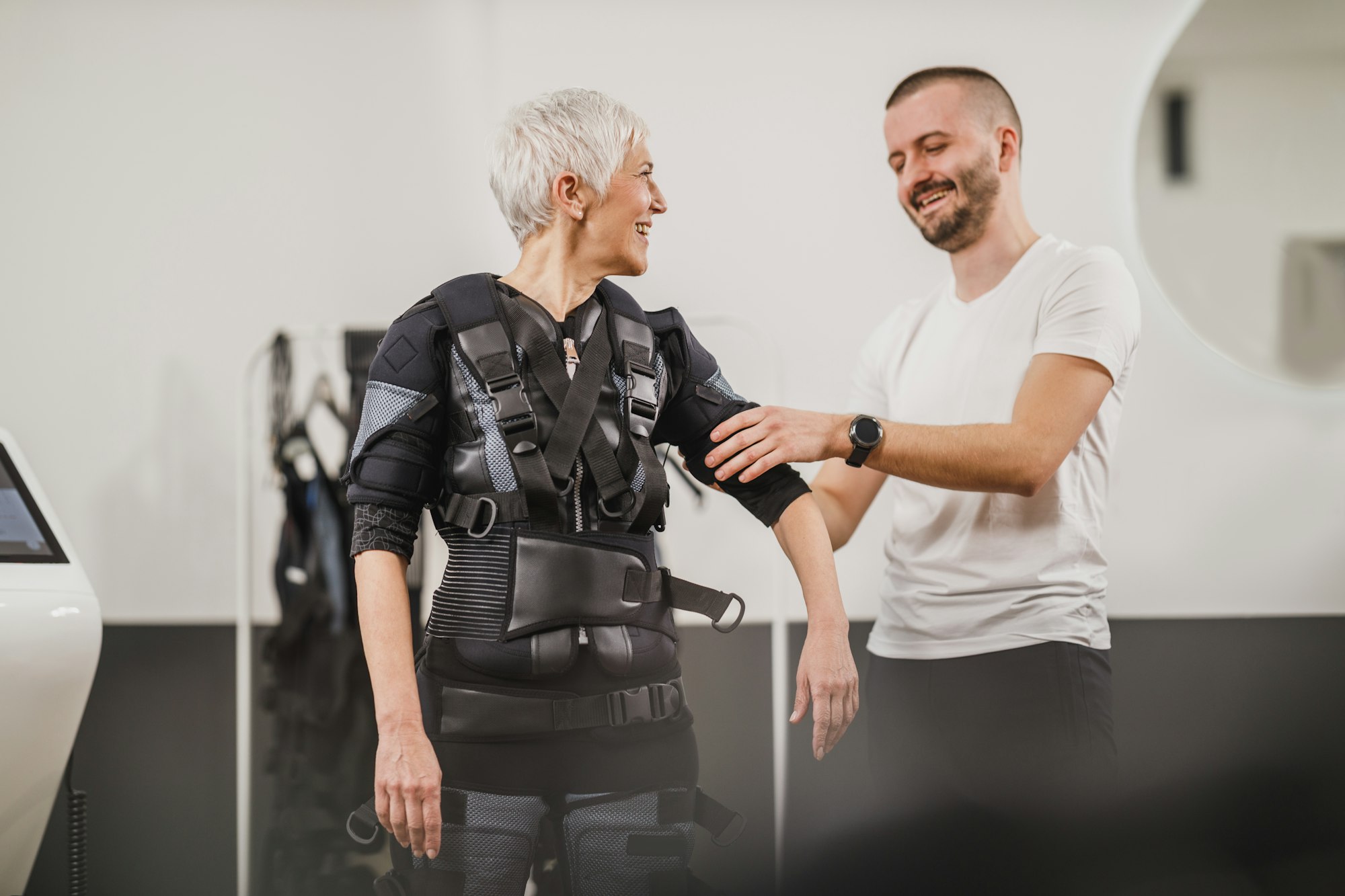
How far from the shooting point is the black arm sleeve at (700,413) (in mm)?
1410

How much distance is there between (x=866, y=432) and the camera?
157 centimetres

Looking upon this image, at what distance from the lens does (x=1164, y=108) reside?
223 centimetres

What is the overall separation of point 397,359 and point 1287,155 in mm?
2103

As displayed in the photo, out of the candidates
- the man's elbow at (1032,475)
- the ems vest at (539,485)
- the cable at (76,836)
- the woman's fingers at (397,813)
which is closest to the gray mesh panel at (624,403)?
the ems vest at (539,485)

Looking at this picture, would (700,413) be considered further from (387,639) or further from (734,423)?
(387,639)

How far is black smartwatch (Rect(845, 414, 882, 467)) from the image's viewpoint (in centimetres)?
156

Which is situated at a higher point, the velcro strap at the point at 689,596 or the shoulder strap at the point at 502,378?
the shoulder strap at the point at 502,378

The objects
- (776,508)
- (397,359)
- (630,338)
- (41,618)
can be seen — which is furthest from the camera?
(41,618)

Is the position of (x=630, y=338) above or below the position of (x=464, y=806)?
above

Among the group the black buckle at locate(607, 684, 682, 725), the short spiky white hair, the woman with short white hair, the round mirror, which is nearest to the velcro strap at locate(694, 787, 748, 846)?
the woman with short white hair

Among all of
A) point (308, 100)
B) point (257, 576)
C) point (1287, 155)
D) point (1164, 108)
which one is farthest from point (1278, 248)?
point (257, 576)

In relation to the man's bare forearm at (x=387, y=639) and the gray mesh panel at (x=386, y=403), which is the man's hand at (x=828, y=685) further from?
the gray mesh panel at (x=386, y=403)

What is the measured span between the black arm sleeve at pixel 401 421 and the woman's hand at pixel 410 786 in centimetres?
28

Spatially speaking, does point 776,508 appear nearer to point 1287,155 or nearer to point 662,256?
point 662,256
